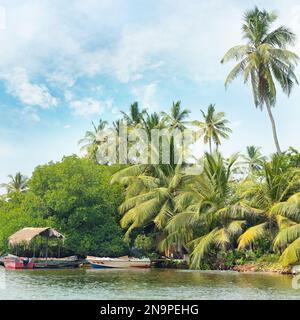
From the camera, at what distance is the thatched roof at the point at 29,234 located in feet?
65.4

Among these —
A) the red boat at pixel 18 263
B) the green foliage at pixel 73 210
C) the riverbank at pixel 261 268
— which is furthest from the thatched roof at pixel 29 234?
the riverbank at pixel 261 268

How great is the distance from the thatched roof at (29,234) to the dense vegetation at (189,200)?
4.74ft

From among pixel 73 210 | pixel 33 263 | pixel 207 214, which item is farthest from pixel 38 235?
pixel 207 214

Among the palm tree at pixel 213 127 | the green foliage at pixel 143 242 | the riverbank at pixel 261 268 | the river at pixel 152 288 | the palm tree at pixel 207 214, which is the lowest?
the river at pixel 152 288

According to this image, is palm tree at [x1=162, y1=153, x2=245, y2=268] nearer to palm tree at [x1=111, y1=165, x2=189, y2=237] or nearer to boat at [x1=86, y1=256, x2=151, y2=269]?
palm tree at [x1=111, y1=165, x2=189, y2=237]

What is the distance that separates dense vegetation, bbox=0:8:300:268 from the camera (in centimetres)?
1816

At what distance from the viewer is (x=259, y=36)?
21781mm

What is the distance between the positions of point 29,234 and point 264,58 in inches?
519

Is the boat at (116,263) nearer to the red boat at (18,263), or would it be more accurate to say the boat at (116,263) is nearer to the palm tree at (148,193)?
the palm tree at (148,193)

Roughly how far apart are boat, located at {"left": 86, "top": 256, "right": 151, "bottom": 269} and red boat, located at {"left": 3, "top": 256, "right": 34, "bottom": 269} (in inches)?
101

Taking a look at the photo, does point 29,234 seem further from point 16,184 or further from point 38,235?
point 16,184

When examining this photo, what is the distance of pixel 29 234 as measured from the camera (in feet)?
66.0
